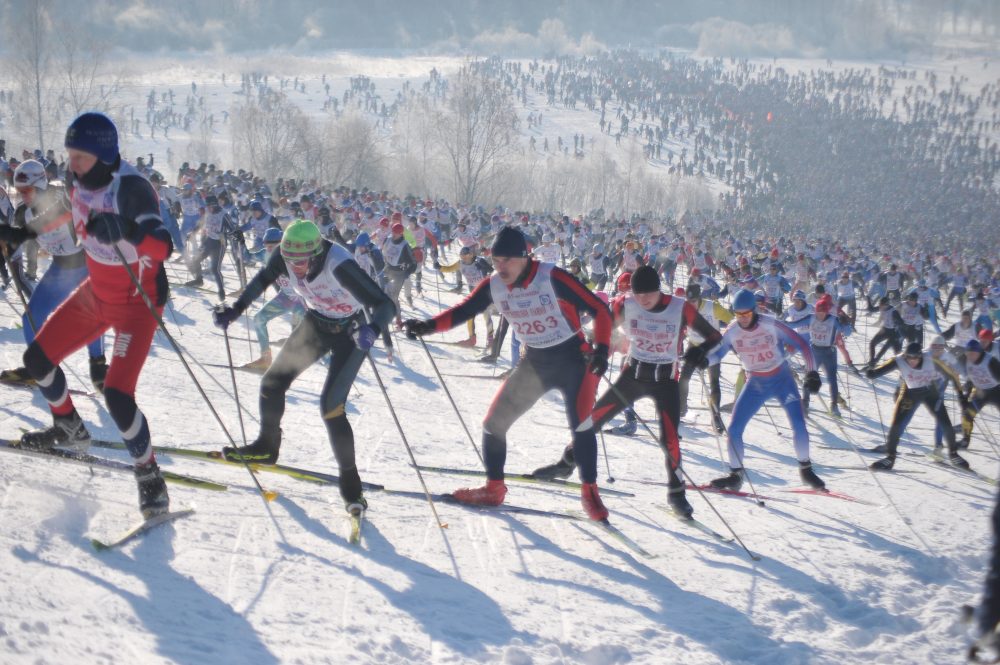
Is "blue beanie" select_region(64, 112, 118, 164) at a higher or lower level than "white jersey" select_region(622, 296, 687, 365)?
higher

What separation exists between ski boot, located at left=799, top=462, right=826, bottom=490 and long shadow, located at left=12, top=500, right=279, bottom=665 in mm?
5675

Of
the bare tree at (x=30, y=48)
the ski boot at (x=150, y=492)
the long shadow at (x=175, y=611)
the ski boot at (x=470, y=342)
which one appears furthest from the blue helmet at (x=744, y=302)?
the bare tree at (x=30, y=48)

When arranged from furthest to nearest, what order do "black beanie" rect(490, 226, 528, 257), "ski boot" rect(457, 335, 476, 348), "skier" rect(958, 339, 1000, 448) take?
"ski boot" rect(457, 335, 476, 348) < "skier" rect(958, 339, 1000, 448) < "black beanie" rect(490, 226, 528, 257)

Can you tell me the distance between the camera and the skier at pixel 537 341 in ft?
17.2

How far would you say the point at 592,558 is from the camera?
4895 mm

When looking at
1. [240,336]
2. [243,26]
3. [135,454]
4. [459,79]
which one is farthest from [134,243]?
[243,26]

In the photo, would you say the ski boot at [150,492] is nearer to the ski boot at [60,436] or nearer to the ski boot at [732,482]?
the ski boot at [60,436]

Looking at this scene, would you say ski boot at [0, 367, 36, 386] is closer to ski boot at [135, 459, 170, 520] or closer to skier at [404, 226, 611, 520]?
ski boot at [135, 459, 170, 520]

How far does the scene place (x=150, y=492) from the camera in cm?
425

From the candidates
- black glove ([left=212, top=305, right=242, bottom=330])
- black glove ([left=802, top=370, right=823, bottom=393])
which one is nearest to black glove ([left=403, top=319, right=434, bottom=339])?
black glove ([left=212, top=305, right=242, bottom=330])

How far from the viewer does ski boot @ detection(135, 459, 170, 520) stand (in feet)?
13.9

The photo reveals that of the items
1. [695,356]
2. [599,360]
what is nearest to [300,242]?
[599,360]

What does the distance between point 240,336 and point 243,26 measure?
188604 mm

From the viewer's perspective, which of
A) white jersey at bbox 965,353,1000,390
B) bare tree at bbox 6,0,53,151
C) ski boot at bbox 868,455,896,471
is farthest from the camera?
bare tree at bbox 6,0,53,151
